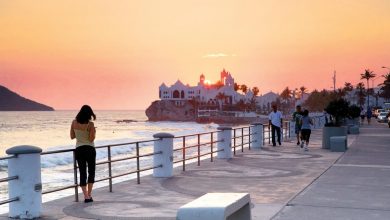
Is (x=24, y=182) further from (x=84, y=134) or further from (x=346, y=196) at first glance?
(x=346, y=196)

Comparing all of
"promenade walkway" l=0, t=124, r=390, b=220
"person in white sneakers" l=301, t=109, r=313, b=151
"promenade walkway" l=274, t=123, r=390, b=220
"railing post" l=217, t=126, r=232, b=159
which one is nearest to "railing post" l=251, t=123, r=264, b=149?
"person in white sneakers" l=301, t=109, r=313, b=151

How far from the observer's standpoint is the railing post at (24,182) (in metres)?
8.70

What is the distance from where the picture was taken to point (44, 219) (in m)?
8.75

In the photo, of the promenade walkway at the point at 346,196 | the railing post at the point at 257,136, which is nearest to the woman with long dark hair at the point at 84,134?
the promenade walkway at the point at 346,196

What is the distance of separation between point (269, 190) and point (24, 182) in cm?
525

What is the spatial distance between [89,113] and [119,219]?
2301 mm

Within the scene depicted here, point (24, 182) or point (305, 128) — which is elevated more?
point (305, 128)

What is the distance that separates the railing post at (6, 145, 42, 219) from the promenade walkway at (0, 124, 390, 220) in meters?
0.33

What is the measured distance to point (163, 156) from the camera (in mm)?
13930

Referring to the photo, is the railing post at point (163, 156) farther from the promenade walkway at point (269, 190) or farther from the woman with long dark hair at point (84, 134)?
the woman with long dark hair at point (84, 134)

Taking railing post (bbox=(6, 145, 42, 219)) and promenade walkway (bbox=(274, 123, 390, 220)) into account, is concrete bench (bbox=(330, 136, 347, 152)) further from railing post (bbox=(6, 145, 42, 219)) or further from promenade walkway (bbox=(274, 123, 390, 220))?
railing post (bbox=(6, 145, 42, 219))

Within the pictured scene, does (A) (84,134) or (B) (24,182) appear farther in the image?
(A) (84,134)

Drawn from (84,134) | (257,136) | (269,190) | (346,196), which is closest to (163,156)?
(269,190)

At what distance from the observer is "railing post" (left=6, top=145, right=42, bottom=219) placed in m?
8.70
